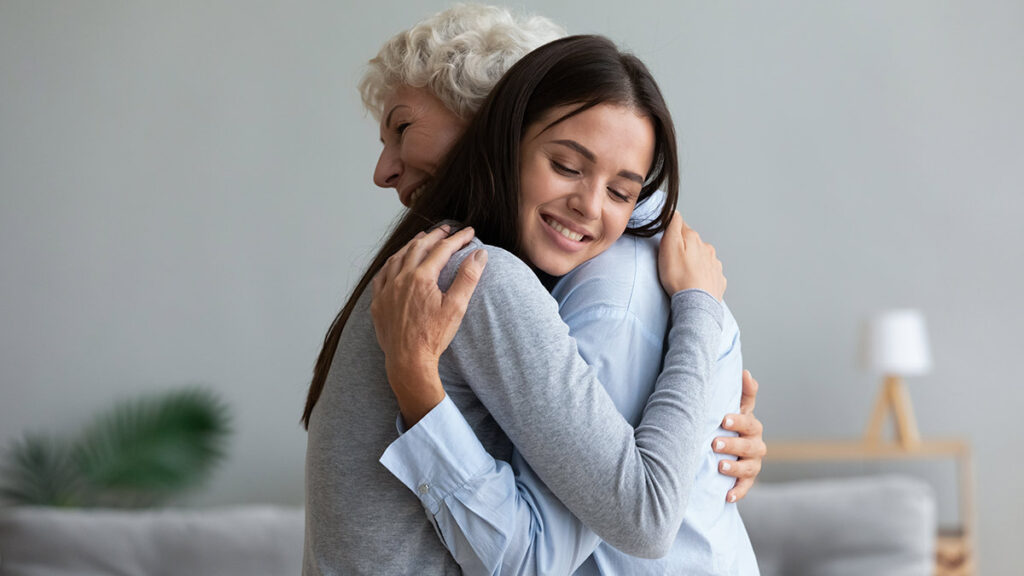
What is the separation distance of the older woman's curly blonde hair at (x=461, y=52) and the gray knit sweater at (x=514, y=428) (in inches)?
15.4

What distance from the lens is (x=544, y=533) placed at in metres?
1.13

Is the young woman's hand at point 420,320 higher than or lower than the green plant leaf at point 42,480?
higher

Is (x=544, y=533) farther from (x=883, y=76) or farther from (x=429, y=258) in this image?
(x=883, y=76)

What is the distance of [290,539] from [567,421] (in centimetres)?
197

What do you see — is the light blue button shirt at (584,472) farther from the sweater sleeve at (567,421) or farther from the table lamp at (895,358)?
the table lamp at (895,358)

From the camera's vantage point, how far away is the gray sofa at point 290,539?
9.13 ft

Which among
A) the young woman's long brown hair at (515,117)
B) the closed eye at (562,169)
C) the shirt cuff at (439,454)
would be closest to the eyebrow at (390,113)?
the young woman's long brown hair at (515,117)

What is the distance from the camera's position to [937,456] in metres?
3.66

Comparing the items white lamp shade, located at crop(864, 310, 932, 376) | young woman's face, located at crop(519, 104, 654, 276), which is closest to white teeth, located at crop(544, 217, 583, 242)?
young woman's face, located at crop(519, 104, 654, 276)

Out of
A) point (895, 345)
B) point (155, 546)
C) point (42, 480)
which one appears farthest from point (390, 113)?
point (42, 480)

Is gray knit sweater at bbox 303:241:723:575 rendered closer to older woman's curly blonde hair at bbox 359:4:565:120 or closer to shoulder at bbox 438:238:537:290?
shoulder at bbox 438:238:537:290

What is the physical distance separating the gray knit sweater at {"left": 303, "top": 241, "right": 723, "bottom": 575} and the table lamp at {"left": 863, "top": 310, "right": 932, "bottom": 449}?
2.66 m

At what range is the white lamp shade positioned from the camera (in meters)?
3.65

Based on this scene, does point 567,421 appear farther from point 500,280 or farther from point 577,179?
point 577,179
